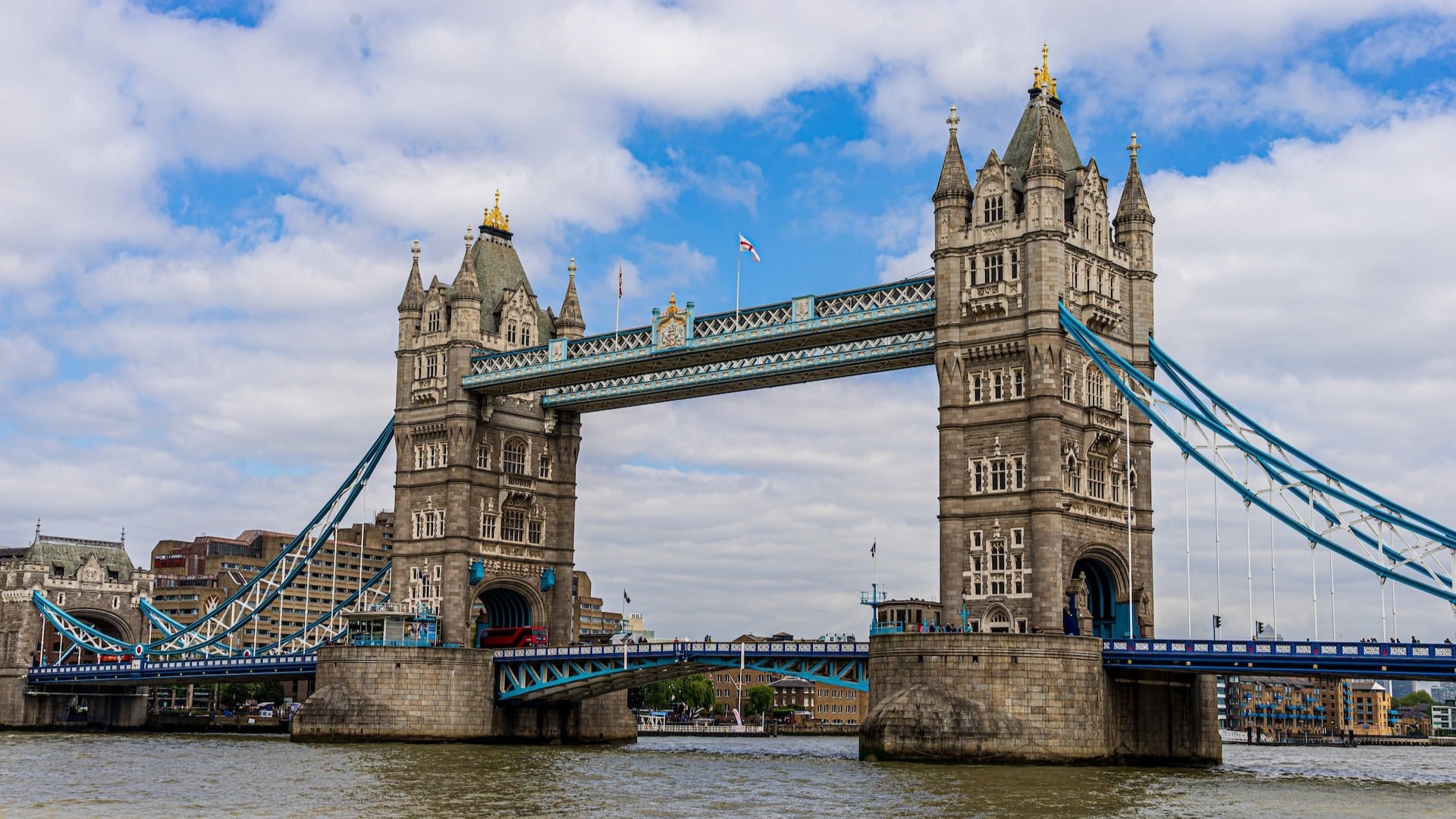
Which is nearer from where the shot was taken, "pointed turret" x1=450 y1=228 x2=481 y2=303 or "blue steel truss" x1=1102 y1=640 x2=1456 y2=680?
"blue steel truss" x1=1102 y1=640 x2=1456 y2=680

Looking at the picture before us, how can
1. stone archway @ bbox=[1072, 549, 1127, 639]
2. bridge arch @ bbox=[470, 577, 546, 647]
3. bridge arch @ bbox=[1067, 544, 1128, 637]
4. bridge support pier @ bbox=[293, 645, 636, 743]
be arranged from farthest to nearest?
bridge arch @ bbox=[470, 577, 546, 647] < bridge support pier @ bbox=[293, 645, 636, 743] < stone archway @ bbox=[1072, 549, 1127, 639] < bridge arch @ bbox=[1067, 544, 1128, 637]

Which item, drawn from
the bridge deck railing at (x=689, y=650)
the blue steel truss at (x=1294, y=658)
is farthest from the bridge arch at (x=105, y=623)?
the blue steel truss at (x=1294, y=658)

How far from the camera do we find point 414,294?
107 meters

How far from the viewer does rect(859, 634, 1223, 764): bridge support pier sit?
68.7 meters

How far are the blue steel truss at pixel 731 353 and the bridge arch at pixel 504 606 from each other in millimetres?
11687

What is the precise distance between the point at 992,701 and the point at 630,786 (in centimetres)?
1719

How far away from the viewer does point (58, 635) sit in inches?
5600

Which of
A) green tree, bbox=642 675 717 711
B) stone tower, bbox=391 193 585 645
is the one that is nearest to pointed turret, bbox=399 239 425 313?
stone tower, bbox=391 193 585 645

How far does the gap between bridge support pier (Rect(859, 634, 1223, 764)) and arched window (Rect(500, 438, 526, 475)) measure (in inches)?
1455

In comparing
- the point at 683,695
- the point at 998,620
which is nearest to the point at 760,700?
the point at 683,695

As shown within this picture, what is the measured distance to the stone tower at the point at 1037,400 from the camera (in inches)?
2972

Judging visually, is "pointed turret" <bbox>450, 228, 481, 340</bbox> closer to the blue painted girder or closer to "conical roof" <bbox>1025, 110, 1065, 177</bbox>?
the blue painted girder

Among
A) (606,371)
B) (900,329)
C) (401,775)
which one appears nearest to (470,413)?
(606,371)

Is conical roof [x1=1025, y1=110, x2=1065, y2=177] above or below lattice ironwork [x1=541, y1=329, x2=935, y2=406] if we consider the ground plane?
above
